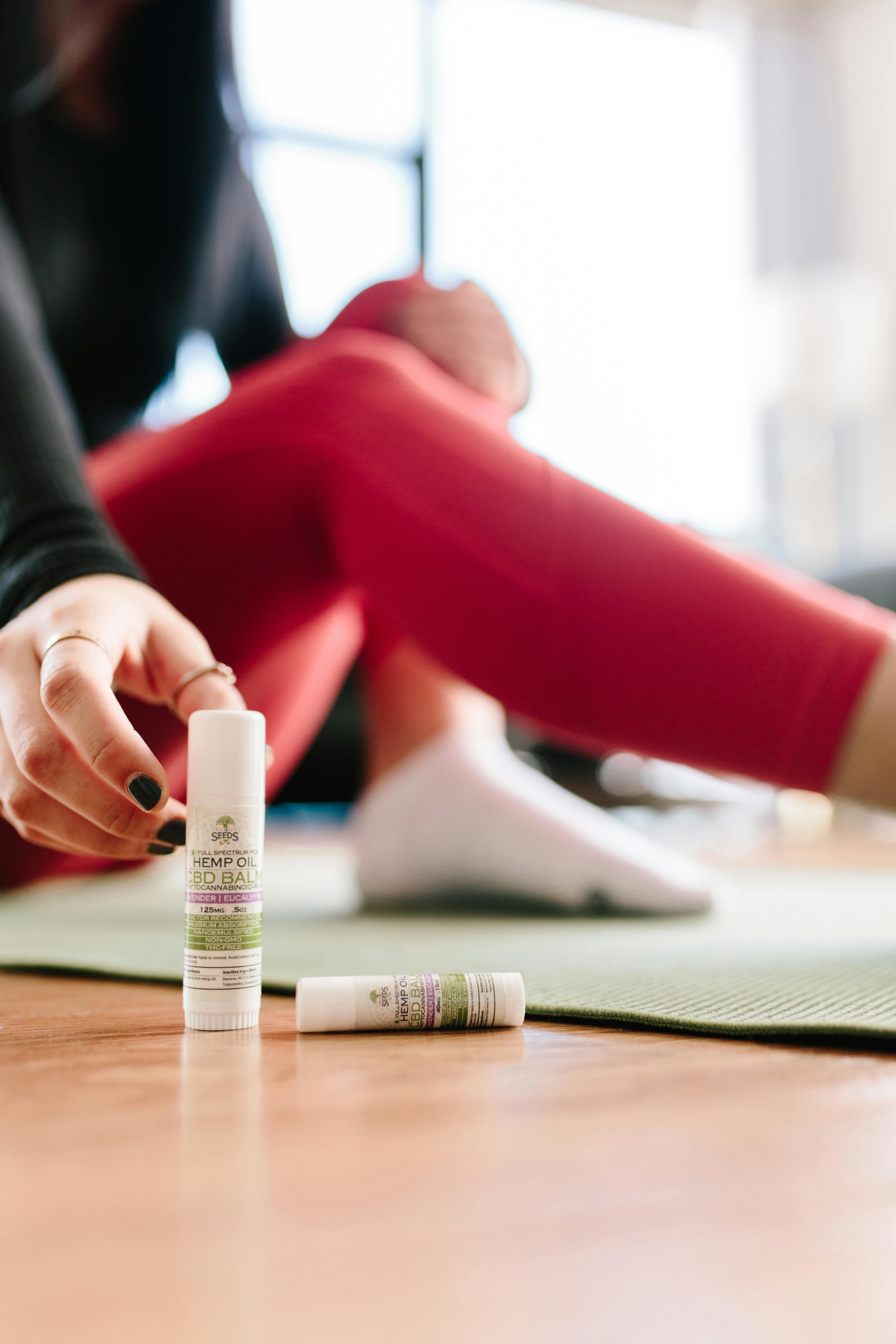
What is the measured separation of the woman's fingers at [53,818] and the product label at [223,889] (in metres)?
0.04

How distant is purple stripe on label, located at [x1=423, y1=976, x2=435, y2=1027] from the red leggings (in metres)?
0.23

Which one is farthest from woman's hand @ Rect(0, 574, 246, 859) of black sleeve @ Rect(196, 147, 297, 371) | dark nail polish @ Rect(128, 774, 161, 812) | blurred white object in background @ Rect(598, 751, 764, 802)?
blurred white object in background @ Rect(598, 751, 764, 802)

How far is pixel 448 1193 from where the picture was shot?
31 centimetres

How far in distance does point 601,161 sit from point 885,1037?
4.66 metres

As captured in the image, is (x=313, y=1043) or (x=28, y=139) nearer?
(x=313, y=1043)

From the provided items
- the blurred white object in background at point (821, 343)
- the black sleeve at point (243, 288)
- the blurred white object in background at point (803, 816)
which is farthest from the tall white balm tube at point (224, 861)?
the blurred white object in background at point (821, 343)

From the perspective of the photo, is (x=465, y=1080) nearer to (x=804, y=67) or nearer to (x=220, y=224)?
(x=220, y=224)

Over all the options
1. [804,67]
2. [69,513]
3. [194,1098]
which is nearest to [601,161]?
[804,67]

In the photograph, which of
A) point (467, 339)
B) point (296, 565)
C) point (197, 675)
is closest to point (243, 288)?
point (467, 339)

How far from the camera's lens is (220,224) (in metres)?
1.21

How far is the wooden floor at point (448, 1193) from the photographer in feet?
0.79

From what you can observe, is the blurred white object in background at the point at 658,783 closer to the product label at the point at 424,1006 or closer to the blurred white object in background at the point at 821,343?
the blurred white object in background at the point at 821,343

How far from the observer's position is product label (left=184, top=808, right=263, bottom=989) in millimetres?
471

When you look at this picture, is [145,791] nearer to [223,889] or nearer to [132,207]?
[223,889]
